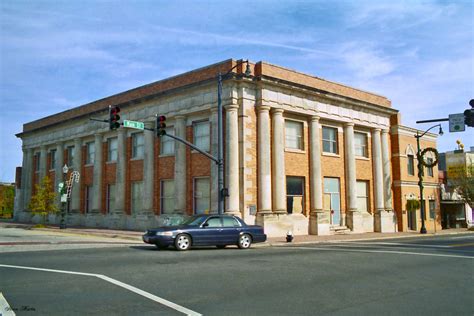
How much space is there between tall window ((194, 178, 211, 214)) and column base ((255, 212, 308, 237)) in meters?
3.53

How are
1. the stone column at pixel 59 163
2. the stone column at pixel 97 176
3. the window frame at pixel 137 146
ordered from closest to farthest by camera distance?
the window frame at pixel 137 146 < the stone column at pixel 97 176 < the stone column at pixel 59 163

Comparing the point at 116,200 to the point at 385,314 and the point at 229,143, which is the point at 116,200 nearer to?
the point at 229,143

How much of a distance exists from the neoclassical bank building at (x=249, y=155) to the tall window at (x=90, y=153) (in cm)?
9

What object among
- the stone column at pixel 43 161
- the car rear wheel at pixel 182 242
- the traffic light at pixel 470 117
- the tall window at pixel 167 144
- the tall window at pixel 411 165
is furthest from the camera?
the stone column at pixel 43 161

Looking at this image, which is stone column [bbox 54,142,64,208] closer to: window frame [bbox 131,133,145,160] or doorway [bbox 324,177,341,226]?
window frame [bbox 131,133,145,160]

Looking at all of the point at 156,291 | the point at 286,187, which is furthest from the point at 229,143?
the point at 156,291

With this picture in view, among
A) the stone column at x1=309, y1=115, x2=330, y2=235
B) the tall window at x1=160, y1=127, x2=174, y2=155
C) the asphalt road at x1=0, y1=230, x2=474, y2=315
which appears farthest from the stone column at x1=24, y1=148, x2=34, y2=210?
the asphalt road at x1=0, y1=230, x2=474, y2=315

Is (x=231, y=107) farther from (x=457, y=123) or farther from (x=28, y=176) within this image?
(x=28, y=176)

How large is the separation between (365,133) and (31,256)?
88.5ft

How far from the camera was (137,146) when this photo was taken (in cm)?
3394

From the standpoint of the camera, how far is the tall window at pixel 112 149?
36.1m

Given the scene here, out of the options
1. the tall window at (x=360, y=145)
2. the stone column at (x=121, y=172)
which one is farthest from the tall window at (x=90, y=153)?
the tall window at (x=360, y=145)

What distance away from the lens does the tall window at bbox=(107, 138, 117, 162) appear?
36062 millimetres

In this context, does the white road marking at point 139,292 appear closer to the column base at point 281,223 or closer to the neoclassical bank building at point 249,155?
the neoclassical bank building at point 249,155
